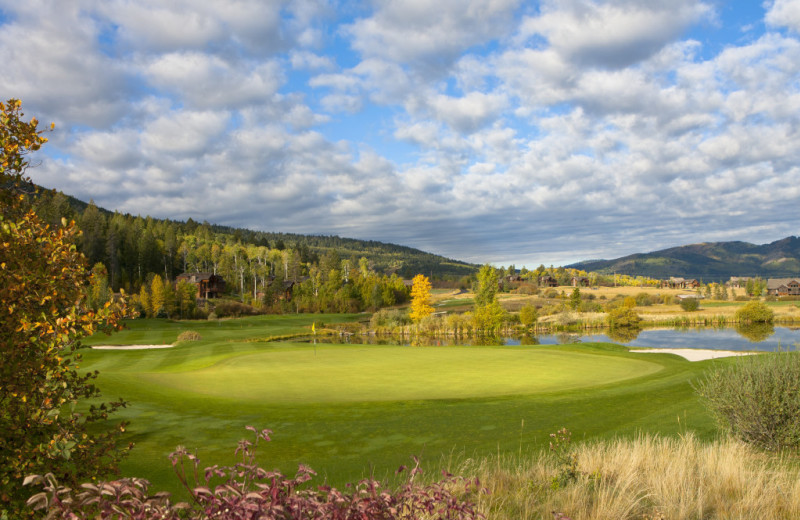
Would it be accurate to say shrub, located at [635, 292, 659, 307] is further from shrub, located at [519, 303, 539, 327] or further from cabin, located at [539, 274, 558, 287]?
cabin, located at [539, 274, 558, 287]

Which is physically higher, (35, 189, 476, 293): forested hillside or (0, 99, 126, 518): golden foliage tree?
(35, 189, 476, 293): forested hillside

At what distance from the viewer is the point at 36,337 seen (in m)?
3.74

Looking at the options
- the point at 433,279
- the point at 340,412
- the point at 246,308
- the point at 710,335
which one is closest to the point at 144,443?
the point at 340,412

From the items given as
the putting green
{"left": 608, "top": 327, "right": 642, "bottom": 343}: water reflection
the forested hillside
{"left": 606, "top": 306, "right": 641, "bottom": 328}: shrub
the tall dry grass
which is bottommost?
{"left": 608, "top": 327, "right": 642, "bottom": 343}: water reflection

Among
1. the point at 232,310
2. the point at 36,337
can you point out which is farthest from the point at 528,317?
the point at 36,337

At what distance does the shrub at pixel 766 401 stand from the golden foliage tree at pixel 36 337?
385 inches

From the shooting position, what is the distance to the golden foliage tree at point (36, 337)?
369 centimetres

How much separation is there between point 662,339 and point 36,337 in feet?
179

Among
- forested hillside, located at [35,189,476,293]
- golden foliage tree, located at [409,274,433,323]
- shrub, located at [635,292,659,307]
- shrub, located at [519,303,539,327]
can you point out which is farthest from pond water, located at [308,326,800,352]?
forested hillside, located at [35,189,476,293]

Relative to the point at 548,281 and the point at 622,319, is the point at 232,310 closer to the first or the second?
the point at 622,319

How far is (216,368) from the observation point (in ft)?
72.1

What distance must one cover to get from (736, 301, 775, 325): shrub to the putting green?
49368mm

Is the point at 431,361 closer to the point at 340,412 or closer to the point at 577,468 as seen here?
the point at 340,412

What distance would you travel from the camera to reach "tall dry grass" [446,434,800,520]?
5.09m
